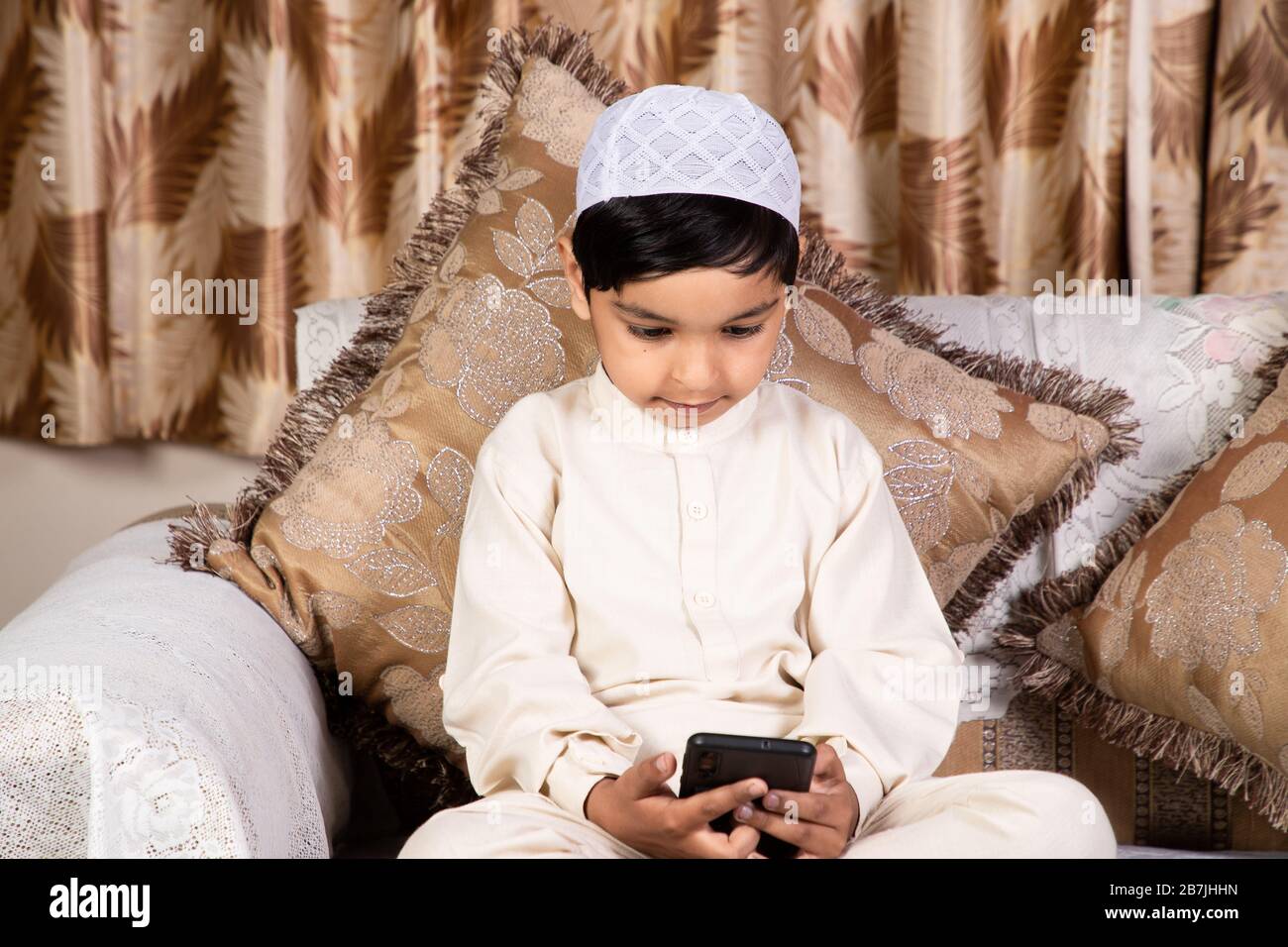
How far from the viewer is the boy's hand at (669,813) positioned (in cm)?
88

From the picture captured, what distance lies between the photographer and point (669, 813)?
900 mm

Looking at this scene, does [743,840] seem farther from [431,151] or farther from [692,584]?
[431,151]

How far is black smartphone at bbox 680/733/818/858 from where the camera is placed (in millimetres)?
874

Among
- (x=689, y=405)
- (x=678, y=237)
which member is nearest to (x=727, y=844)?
(x=689, y=405)

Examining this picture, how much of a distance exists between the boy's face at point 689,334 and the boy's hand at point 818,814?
0.32m

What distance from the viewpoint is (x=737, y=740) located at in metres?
0.87

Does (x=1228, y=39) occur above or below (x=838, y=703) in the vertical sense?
above

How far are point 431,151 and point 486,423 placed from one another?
0.82 metres

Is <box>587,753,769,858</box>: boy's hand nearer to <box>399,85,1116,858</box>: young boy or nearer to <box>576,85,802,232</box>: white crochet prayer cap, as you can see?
<box>399,85,1116,858</box>: young boy

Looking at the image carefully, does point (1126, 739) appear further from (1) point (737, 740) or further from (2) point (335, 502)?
(2) point (335, 502)

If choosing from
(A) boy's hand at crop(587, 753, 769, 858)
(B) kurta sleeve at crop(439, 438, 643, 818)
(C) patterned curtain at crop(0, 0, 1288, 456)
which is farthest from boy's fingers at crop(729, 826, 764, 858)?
(C) patterned curtain at crop(0, 0, 1288, 456)
